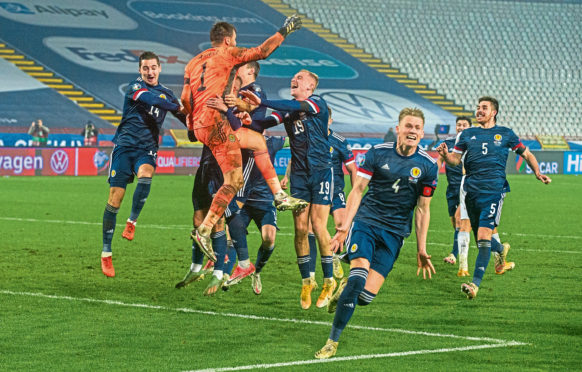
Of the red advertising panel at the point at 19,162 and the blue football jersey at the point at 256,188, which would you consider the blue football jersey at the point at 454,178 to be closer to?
the blue football jersey at the point at 256,188

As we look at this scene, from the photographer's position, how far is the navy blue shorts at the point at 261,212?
955cm

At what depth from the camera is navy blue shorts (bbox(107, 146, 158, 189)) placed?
1011 cm

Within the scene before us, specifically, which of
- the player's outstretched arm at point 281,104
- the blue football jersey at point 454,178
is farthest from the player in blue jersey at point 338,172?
the blue football jersey at point 454,178

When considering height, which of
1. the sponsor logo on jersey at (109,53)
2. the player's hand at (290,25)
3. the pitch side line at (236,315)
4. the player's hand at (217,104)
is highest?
the player's hand at (290,25)

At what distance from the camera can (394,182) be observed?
7.13m

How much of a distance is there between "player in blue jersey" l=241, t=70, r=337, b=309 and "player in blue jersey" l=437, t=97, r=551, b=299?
1.40 metres

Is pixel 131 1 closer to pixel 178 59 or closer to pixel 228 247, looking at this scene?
pixel 178 59

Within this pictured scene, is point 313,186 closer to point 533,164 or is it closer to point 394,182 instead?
point 394,182

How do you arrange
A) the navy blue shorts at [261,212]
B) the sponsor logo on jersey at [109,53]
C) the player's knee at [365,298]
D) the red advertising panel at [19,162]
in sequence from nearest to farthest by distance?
the player's knee at [365,298] → the navy blue shorts at [261,212] → the red advertising panel at [19,162] → the sponsor logo on jersey at [109,53]

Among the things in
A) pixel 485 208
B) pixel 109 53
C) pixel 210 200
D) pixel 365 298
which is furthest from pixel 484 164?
pixel 109 53

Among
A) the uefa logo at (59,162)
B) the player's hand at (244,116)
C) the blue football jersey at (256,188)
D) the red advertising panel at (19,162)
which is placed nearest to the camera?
the player's hand at (244,116)

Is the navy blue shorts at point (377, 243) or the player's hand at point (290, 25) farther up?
the player's hand at point (290, 25)

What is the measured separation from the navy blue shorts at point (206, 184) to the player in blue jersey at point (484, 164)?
2.34m

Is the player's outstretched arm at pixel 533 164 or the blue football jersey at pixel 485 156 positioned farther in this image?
the player's outstretched arm at pixel 533 164
